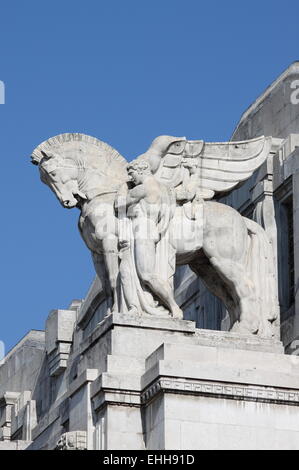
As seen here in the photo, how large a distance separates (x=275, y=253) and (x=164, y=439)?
697 cm

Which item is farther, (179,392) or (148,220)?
(148,220)

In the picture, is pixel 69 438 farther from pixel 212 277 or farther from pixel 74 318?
pixel 74 318

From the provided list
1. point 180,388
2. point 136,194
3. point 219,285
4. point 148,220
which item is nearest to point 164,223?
point 148,220

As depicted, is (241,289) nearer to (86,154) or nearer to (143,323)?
(143,323)

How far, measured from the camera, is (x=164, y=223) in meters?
32.9

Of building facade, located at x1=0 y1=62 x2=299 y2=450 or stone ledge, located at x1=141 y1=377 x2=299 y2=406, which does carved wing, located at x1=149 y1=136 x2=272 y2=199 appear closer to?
building facade, located at x1=0 y1=62 x2=299 y2=450

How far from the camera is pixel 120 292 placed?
32562 millimetres

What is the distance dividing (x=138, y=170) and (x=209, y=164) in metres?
1.60

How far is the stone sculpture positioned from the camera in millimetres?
32594

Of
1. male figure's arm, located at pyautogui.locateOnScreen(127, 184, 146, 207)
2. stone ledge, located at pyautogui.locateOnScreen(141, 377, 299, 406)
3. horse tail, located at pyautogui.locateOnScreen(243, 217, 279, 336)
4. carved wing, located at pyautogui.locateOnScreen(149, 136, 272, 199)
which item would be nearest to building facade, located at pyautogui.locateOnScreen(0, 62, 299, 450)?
stone ledge, located at pyautogui.locateOnScreen(141, 377, 299, 406)

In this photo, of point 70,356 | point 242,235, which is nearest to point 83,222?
point 242,235

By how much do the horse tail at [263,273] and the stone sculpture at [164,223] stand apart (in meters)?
0.02

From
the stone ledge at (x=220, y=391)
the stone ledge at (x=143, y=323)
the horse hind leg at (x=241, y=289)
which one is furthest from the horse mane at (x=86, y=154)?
the stone ledge at (x=220, y=391)

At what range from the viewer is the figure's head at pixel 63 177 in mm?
33656
